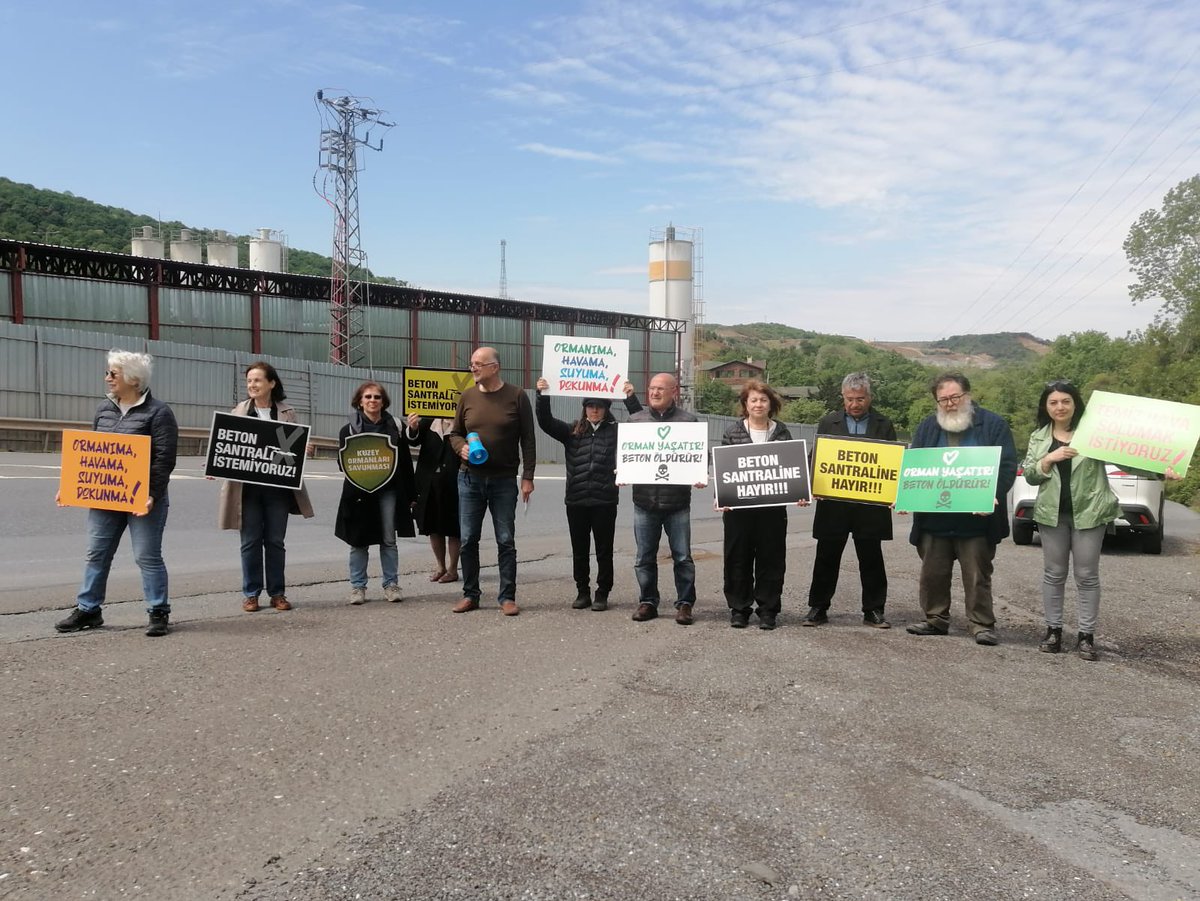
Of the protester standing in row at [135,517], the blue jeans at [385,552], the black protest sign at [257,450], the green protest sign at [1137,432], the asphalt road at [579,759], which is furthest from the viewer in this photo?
the blue jeans at [385,552]

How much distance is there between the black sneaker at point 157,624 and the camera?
6664 millimetres

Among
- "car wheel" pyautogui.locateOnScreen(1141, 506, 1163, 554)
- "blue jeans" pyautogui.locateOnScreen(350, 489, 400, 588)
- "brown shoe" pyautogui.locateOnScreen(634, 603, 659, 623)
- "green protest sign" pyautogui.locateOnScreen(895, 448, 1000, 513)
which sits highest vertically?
"green protest sign" pyautogui.locateOnScreen(895, 448, 1000, 513)

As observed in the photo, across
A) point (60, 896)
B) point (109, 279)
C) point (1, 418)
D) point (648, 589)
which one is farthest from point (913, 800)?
point (109, 279)

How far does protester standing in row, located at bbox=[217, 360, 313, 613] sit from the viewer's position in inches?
305

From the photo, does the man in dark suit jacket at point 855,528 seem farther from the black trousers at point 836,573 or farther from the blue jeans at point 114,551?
the blue jeans at point 114,551

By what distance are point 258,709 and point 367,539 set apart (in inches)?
123

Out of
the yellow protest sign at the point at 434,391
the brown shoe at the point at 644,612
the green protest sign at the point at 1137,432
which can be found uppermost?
the yellow protest sign at the point at 434,391

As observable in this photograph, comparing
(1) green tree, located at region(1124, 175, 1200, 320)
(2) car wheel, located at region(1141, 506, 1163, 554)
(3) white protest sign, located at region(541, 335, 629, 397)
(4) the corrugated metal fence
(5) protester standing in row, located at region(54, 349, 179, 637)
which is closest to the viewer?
(5) protester standing in row, located at region(54, 349, 179, 637)

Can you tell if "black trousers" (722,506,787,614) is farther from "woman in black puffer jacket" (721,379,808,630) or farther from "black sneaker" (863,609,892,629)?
"black sneaker" (863,609,892,629)

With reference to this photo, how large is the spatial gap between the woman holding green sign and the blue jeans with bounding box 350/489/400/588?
5142 millimetres

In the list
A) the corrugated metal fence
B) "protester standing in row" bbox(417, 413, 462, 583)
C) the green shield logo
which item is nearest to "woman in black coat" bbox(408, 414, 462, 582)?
"protester standing in row" bbox(417, 413, 462, 583)

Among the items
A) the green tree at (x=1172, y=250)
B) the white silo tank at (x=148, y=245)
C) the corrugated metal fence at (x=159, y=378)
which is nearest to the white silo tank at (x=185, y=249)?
the white silo tank at (x=148, y=245)

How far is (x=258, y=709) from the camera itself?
5.11 m

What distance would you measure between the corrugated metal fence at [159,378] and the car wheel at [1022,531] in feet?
30.6
